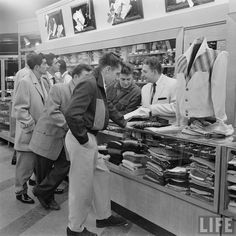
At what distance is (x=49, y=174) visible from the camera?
10.7 ft

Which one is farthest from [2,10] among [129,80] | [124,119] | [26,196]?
[26,196]

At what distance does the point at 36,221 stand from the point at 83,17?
3620 mm

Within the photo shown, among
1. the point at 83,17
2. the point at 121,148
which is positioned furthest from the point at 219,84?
the point at 83,17

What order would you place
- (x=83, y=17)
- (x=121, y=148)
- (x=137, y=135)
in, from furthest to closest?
(x=83, y=17), (x=121, y=148), (x=137, y=135)

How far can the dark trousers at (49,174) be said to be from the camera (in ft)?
10.6

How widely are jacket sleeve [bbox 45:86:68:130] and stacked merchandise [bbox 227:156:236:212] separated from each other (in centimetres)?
166

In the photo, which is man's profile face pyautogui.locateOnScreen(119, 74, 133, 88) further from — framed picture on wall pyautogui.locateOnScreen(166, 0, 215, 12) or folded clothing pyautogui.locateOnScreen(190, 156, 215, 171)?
folded clothing pyautogui.locateOnScreen(190, 156, 215, 171)

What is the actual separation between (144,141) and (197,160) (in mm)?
698

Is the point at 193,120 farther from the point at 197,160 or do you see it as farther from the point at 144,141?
the point at 144,141

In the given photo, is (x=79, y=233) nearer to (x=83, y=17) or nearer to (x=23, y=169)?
(x=23, y=169)

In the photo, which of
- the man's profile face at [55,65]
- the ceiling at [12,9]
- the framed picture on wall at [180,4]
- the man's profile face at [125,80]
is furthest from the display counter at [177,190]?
the man's profile face at [55,65]

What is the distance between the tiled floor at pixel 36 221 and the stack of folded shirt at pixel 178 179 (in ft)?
1.61

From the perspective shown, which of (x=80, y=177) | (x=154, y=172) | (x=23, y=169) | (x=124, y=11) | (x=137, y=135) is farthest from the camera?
(x=124, y=11)

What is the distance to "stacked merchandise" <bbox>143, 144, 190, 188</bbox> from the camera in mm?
2541
